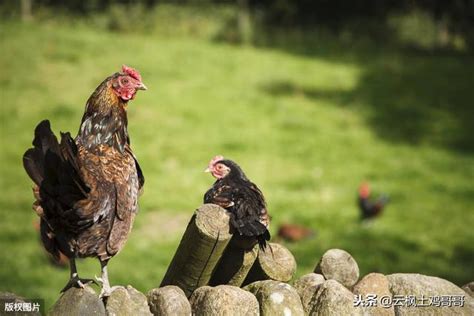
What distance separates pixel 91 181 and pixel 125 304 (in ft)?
2.37

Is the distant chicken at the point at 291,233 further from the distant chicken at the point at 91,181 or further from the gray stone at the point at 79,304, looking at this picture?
the gray stone at the point at 79,304

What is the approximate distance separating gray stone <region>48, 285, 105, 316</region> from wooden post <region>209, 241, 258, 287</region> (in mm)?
890

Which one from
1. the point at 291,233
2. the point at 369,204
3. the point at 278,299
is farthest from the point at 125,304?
the point at 369,204

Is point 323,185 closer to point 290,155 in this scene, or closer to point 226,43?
point 290,155

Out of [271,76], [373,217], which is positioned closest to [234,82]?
[271,76]

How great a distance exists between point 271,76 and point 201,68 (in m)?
2.48

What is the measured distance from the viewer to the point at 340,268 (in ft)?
14.2

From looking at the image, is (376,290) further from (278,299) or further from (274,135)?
(274,135)

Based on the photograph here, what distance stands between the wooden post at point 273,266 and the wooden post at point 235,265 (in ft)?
0.52

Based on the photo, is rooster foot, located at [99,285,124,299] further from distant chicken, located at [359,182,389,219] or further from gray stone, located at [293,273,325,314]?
distant chicken, located at [359,182,389,219]

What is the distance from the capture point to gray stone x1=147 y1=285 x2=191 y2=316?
3.58 meters

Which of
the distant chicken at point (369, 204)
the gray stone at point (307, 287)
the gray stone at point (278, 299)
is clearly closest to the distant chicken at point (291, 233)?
the distant chicken at point (369, 204)

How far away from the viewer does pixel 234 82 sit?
20.6 metres

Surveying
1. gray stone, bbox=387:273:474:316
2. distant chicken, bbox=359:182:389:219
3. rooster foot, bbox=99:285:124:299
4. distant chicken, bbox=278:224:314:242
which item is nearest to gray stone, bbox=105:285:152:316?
rooster foot, bbox=99:285:124:299
